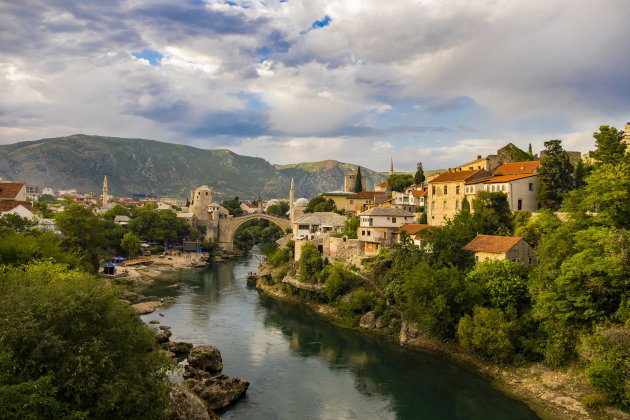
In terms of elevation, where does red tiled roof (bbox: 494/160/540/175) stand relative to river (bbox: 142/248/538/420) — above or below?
above

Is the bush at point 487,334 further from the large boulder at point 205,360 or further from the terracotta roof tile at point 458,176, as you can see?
the terracotta roof tile at point 458,176

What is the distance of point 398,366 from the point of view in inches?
938

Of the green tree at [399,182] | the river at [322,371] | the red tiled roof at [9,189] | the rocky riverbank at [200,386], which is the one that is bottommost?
the river at [322,371]

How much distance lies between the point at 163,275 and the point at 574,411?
139ft

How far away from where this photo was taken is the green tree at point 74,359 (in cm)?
1042

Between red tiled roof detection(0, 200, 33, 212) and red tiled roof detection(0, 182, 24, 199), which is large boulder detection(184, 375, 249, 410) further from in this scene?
red tiled roof detection(0, 182, 24, 199)

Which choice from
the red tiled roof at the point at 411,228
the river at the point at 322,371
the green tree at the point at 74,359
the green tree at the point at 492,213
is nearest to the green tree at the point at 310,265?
the river at the point at 322,371

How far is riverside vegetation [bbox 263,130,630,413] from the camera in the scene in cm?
1970

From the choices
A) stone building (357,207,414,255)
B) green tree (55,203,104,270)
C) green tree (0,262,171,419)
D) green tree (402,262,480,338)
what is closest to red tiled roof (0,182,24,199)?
green tree (55,203,104,270)

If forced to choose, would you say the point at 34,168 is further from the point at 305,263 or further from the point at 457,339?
the point at 457,339

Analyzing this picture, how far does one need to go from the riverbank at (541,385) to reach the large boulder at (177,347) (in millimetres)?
13539

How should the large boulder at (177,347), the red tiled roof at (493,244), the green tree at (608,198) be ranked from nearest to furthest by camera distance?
1. the green tree at (608,198)
2. the large boulder at (177,347)
3. the red tiled roof at (493,244)

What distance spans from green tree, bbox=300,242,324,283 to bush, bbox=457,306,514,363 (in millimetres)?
15102

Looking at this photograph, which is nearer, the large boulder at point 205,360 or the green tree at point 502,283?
the large boulder at point 205,360
